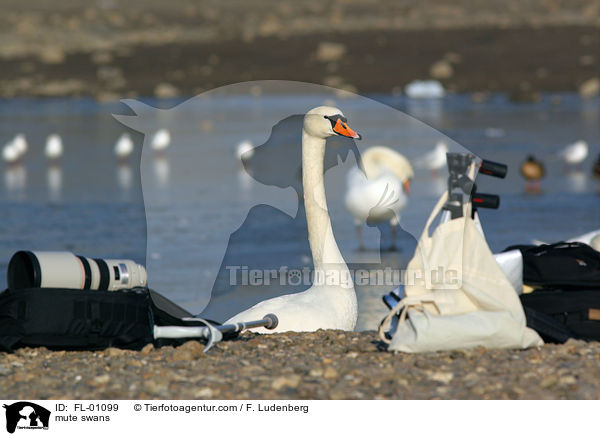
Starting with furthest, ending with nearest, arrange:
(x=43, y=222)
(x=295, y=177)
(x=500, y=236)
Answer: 1. (x=43, y=222)
2. (x=500, y=236)
3. (x=295, y=177)

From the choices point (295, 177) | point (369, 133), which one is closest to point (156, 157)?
point (369, 133)

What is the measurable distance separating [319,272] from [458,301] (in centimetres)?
179

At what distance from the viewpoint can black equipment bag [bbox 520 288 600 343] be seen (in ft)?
16.0

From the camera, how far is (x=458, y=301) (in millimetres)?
4613

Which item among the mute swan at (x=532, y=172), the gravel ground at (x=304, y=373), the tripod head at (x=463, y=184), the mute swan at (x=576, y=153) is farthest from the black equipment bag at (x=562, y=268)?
the mute swan at (x=576, y=153)

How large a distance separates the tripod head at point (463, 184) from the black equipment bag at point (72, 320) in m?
1.60

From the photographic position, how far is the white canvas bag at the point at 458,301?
450 cm

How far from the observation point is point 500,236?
9992 mm

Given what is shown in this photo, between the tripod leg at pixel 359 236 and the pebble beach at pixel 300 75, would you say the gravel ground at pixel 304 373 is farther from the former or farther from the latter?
the tripod leg at pixel 359 236

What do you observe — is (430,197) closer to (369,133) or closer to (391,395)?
(369,133)

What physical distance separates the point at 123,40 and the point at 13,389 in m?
39.1
